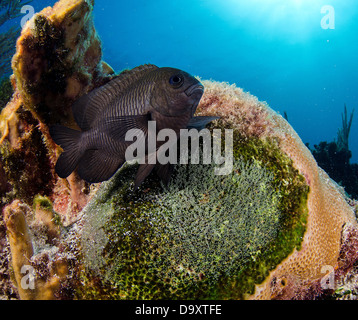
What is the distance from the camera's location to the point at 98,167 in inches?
80.6

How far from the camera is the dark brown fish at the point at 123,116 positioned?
5.71 ft

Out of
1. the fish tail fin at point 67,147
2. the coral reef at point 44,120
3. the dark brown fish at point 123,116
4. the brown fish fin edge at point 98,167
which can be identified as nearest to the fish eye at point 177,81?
the dark brown fish at point 123,116

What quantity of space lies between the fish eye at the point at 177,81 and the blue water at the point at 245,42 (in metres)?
79.3

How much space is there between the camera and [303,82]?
106375 millimetres

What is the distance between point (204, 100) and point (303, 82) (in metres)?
122

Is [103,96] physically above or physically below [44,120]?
below

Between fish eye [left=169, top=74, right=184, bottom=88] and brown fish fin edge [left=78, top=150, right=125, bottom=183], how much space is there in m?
0.77

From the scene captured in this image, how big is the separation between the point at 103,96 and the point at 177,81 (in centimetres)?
72

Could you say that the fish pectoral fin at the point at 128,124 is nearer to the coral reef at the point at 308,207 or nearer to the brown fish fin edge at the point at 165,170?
the brown fish fin edge at the point at 165,170

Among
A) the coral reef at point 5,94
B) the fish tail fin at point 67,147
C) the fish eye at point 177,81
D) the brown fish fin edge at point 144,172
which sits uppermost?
the coral reef at point 5,94

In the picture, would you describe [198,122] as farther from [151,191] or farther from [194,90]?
[151,191]

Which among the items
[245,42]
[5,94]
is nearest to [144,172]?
[5,94]
